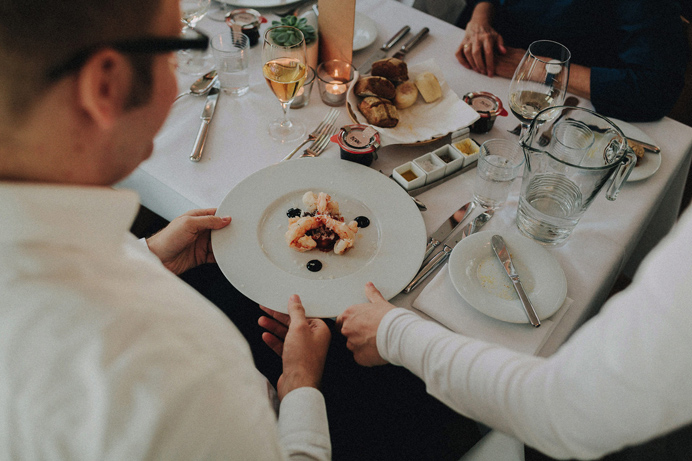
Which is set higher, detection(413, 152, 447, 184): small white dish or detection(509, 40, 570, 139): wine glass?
detection(509, 40, 570, 139): wine glass

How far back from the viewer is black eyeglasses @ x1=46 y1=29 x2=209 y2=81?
0.51 m

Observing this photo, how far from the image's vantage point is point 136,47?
56cm

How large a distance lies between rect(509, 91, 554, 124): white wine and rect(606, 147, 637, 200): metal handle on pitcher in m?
0.36

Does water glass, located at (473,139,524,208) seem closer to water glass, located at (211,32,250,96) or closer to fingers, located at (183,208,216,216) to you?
fingers, located at (183,208,216,216)

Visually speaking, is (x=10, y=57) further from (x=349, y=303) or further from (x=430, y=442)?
(x=430, y=442)

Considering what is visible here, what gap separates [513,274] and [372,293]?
12.9 inches

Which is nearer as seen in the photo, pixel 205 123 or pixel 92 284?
pixel 92 284

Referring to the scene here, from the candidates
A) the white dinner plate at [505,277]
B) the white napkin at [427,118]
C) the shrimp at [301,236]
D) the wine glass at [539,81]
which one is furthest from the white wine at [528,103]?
the shrimp at [301,236]

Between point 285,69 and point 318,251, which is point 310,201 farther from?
point 285,69

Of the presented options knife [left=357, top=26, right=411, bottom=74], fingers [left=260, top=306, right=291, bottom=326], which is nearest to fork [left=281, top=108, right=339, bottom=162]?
knife [left=357, top=26, right=411, bottom=74]

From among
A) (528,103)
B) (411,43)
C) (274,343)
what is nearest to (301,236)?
(274,343)

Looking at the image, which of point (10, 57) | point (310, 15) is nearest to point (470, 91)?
point (310, 15)

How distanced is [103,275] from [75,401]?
0.53ft

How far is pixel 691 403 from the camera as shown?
20.7 inches
